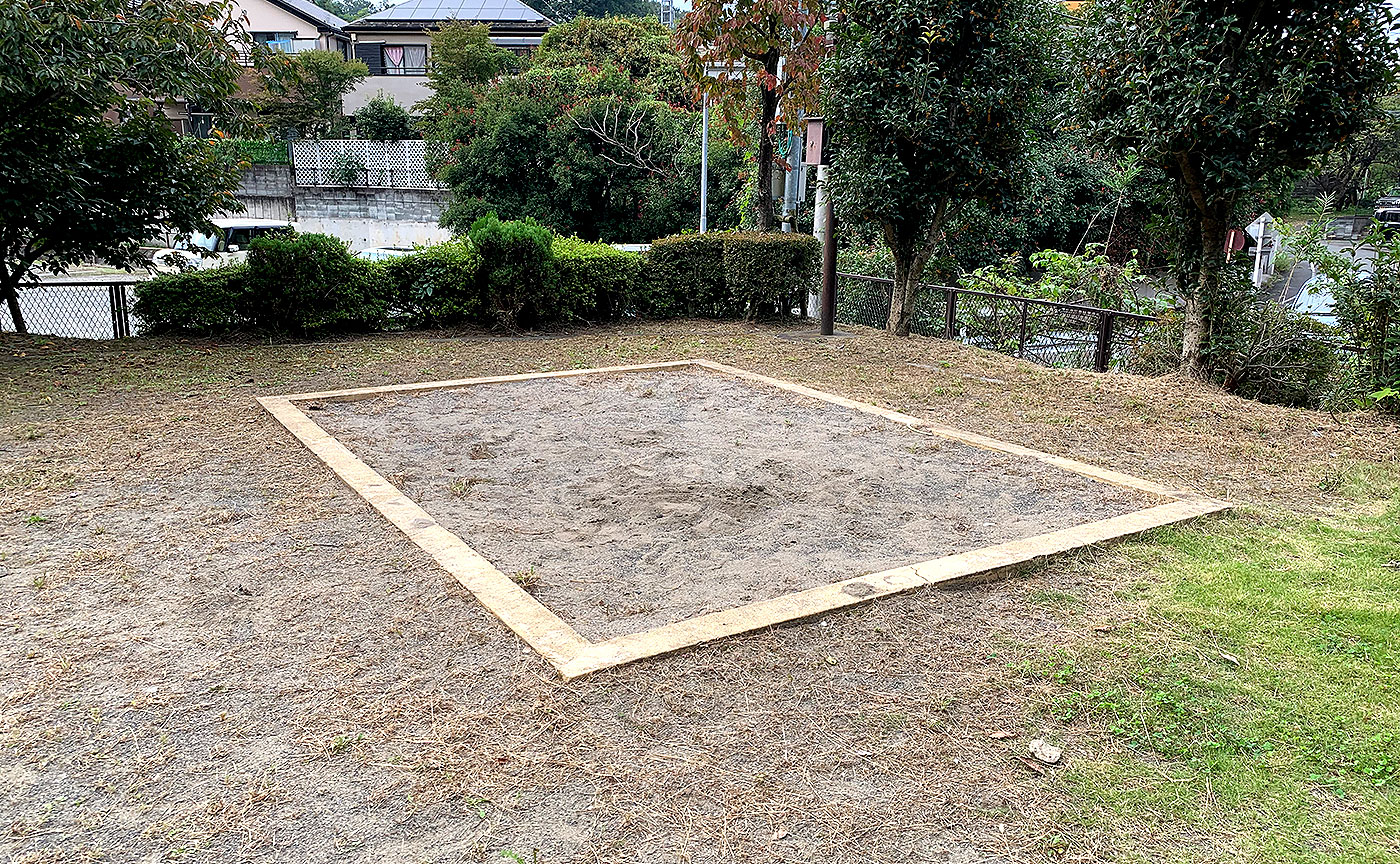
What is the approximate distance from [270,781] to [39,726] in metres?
0.82

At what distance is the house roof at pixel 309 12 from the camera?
145 feet

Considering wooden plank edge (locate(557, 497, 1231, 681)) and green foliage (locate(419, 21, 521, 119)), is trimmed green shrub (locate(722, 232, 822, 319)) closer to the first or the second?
wooden plank edge (locate(557, 497, 1231, 681))

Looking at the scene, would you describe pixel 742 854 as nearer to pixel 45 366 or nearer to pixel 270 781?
pixel 270 781

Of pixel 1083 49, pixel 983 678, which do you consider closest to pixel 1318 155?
pixel 1083 49

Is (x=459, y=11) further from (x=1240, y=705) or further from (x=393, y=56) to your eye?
(x=1240, y=705)

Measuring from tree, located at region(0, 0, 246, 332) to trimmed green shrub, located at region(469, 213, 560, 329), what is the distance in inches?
96.8

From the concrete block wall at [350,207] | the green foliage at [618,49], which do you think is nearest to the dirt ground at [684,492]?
the green foliage at [618,49]

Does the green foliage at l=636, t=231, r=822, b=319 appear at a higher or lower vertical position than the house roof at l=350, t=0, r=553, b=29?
lower

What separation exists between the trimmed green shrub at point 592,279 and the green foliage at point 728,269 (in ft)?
0.83

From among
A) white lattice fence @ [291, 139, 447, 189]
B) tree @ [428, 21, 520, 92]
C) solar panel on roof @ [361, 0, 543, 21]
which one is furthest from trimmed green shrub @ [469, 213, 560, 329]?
solar panel on roof @ [361, 0, 543, 21]

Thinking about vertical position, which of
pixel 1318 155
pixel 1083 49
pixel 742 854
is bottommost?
pixel 742 854

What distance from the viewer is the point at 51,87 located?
7.09 m

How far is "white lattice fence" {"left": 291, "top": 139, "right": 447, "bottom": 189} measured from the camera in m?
31.5

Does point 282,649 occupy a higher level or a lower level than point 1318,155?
lower
